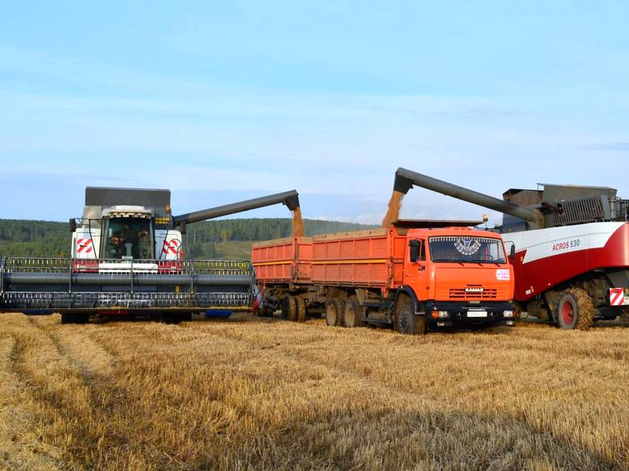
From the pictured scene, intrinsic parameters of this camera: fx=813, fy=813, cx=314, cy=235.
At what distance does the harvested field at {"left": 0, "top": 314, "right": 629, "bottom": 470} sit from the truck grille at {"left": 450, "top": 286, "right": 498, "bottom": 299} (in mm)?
2579

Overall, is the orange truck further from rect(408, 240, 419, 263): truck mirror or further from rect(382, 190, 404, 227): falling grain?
rect(382, 190, 404, 227): falling grain

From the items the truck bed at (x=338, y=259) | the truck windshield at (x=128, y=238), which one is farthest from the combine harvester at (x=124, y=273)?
the truck bed at (x=338, y=259)

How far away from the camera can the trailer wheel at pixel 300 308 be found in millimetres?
21688

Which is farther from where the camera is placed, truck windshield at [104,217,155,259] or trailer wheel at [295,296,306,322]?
trailer wheel at [295,296,306,322]

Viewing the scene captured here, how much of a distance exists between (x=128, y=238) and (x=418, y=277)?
761 cm

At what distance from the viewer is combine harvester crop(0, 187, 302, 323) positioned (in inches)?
677

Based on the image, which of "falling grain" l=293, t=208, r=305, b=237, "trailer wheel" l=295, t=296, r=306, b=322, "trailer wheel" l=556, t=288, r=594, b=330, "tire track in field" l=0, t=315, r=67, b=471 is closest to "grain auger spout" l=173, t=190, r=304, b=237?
"falling grain" l=293, t=208, r=305, b=237

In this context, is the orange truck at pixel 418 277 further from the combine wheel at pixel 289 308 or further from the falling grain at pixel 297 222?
the falling grain at pixel 297 222

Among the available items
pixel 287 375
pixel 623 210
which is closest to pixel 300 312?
pixel 623 210

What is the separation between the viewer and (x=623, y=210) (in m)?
17.9

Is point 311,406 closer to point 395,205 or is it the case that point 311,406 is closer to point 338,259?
point 338,259

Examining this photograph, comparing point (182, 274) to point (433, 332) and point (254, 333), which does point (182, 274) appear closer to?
point (254, 333)

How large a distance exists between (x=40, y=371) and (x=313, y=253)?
1237 centimetres

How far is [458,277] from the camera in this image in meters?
16.0
